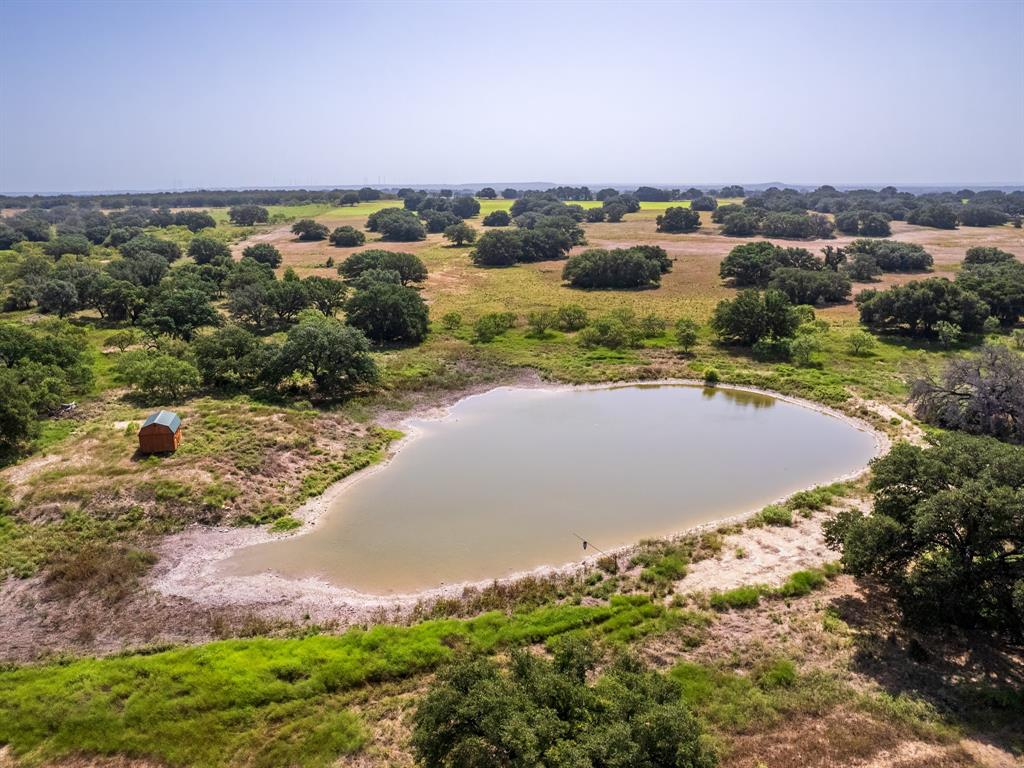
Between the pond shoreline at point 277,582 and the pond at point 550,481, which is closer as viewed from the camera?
the pond shoreline at point 277,582

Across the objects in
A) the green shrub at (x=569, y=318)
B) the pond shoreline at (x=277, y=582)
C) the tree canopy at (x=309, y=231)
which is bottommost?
the pond shoreline at (x=277, y=582)

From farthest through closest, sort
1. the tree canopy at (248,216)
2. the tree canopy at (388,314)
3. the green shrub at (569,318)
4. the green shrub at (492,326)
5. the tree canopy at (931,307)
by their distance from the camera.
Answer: the tree canopy at (248,216) < the green shrub at (569,318) < the green shrub at (492,326) < the tree canopy at (388,314) < the tree canopy at (931,307)

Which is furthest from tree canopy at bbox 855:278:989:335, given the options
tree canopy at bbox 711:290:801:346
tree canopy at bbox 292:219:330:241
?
tree canopy at bbox 292:219:330:241

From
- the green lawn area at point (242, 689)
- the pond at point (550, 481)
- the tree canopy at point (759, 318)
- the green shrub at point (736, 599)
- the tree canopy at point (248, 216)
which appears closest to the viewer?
the green lawn area at point (242, 689)

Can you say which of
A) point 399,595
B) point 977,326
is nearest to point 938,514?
point 399,595

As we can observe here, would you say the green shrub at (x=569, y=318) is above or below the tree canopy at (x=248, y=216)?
below

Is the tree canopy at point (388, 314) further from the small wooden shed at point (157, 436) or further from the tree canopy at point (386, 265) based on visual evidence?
the small wooden shed at point (157, 436)

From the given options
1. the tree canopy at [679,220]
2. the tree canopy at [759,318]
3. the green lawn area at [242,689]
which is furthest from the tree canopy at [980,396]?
the tree canopy at [679,220]

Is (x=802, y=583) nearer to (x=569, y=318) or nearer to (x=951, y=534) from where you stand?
(x=951, y=534)
